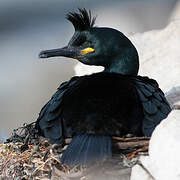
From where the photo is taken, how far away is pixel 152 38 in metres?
8.58

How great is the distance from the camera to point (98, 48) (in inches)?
228

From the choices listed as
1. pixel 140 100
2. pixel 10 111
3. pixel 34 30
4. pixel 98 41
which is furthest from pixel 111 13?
pixel 140 100

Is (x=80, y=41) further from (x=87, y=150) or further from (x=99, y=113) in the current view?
(x=87, y=150)

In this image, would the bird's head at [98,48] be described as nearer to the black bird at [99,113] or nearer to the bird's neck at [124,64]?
the bird's neck at [124,64]

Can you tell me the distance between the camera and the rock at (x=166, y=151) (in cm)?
411

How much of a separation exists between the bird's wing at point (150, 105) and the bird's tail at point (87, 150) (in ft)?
1.15

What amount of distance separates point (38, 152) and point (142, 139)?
2.69 feet

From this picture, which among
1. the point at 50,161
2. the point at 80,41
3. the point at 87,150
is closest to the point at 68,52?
the point at 80,41

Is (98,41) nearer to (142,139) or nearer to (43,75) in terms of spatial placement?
(142,139)

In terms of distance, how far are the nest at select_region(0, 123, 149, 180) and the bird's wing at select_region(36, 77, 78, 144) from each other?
71 mm

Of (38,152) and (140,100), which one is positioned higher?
(140,100)

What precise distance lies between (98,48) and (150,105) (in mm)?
934

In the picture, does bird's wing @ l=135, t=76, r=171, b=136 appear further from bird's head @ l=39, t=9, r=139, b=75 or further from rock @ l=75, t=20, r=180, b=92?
rock @ l=75, t=20, r=180, b=92

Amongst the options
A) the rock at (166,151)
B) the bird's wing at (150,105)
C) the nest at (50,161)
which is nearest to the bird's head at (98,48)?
the bird's wing at (150,105)
